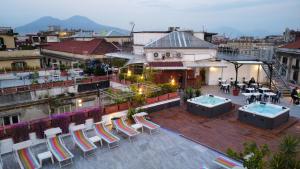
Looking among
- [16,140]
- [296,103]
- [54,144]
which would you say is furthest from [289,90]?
[16,140]

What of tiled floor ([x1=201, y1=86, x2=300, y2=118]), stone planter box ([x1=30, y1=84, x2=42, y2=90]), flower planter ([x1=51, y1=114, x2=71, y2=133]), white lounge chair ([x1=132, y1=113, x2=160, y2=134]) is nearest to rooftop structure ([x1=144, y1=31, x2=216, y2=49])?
tiled floor ([x1=201, y1=86, x2=300, y2=118])

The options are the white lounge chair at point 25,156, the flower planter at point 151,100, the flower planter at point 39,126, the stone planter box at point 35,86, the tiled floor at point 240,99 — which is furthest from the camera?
the stone planter box at point 35,86

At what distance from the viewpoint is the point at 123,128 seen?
12312 mm

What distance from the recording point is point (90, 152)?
422 inches

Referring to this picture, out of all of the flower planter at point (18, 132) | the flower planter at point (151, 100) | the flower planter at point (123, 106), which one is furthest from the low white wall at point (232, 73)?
the flower planter at point (18, 132)

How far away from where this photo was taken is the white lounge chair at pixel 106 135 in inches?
435

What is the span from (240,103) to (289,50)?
25490 mm

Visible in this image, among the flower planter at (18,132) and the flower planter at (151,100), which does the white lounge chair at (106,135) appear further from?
the flower planter at (151,100)

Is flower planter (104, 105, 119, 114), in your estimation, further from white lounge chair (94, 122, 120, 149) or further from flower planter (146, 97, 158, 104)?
flower planter (146, 97, 158, 104)

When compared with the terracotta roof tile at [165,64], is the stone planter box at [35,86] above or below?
below

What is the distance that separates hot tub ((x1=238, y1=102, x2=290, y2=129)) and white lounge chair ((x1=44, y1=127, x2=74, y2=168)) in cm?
1066

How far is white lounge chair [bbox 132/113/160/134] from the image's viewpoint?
1259 centimetres

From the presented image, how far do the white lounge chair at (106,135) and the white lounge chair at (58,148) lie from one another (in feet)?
6.06

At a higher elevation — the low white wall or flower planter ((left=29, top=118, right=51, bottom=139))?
the low white wall
